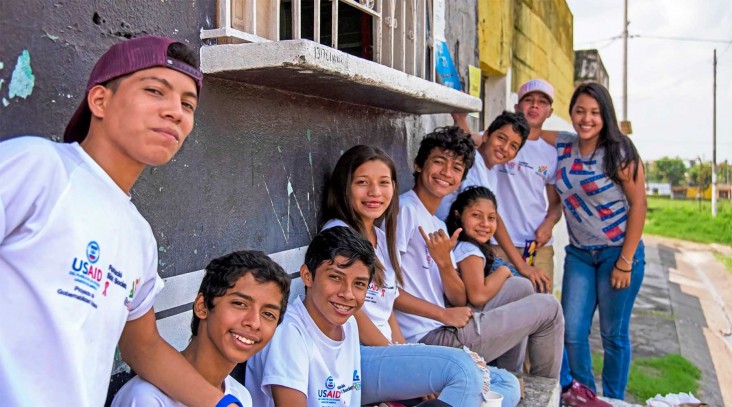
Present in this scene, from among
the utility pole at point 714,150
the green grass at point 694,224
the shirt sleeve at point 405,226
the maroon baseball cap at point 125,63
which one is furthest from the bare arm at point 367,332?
the utility pole at point 714,150

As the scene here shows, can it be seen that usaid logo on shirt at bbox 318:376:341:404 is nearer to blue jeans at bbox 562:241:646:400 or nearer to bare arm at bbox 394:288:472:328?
bare arm at bbox 394:288:472:328

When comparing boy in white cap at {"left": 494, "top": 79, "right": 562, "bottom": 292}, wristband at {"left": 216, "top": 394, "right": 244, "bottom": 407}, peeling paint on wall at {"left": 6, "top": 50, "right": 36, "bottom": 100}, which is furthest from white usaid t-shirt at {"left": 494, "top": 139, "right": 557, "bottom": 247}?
peeling paint on wall at {"left": 6, "top": 50, "right": 36, "bottom": 100}

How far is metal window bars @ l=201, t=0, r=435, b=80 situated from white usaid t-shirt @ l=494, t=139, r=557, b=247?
83 cm

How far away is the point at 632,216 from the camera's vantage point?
3723 mm

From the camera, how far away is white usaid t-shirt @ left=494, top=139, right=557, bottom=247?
13.4ft

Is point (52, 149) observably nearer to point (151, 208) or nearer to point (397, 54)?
point (151, 208)

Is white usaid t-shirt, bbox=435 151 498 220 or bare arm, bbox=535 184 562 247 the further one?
bare arm, bbox=535 184 562 247

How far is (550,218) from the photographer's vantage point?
4.19 meters

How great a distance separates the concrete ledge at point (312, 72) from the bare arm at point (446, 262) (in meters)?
0.71

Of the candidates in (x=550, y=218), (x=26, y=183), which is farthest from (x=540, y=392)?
(x=26, y=183)

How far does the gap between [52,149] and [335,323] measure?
128cm

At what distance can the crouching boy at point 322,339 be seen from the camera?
2.12m

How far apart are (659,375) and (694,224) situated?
2081 cm

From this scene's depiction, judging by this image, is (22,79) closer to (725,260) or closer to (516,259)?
(516,259)
